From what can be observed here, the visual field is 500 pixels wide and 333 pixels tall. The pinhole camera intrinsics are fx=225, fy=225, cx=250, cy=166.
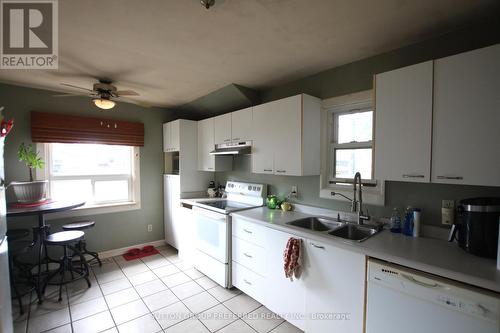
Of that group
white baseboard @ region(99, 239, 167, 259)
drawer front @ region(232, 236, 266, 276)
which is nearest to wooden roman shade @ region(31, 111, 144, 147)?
white baseboard @ region(99, 239, 167, 259)

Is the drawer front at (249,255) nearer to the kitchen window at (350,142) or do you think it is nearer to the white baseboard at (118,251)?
the kitchen window at (350,142)

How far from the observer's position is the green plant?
270 cm

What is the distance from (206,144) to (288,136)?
1.55m

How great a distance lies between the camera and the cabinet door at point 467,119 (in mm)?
1286

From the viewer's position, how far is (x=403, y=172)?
1.61m

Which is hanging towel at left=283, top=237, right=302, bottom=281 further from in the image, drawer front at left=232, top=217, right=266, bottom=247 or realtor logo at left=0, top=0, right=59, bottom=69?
realtor logo at left=0, top=0, right=59, bottom=69

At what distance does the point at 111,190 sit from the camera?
3.56m

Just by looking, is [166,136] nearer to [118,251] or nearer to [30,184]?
[30,184]

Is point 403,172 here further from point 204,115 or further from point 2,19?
point 204,115

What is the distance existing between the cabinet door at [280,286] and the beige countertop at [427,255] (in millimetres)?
167

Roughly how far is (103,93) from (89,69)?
30 cm

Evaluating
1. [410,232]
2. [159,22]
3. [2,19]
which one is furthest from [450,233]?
[2,19]

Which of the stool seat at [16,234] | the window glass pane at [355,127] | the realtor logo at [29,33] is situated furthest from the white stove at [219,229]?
the realtor logo at [29,33]

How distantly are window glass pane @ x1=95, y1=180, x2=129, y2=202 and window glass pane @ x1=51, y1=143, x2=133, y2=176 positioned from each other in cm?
16
